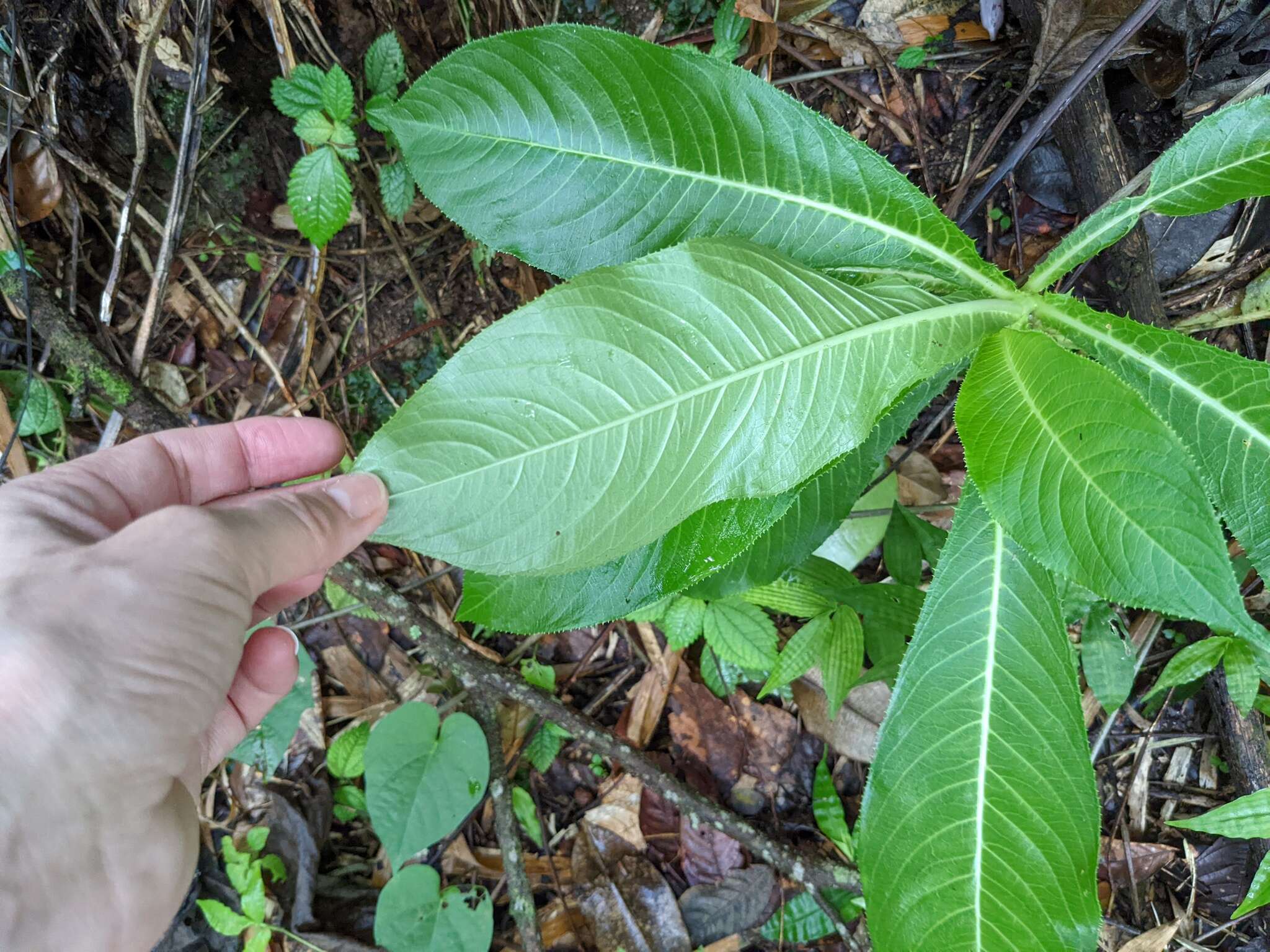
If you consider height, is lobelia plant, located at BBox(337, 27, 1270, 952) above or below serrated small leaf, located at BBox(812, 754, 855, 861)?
above

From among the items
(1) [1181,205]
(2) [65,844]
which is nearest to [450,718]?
(2) [65,844]

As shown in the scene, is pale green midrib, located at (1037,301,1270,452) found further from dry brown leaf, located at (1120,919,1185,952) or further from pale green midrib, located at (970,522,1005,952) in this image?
dry brown leaf, located at (1120,919,1185,952)

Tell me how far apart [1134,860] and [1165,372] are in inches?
59.2

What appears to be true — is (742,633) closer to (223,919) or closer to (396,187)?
(396,187)

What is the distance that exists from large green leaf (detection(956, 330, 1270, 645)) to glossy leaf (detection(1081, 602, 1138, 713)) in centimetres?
71

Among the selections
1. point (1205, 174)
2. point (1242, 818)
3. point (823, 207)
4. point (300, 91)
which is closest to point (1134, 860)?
point (1242, 818)

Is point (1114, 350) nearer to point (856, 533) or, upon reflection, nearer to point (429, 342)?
point (856, 533)

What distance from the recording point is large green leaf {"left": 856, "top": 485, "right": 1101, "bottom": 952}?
3.59ft

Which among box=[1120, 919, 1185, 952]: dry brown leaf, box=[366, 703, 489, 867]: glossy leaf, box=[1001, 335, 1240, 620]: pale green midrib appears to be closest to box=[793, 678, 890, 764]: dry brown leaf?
box=[1120, 919, 1185, 952]: dry brown leaf

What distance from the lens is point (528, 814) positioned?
2.26m

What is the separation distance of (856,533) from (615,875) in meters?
1.23

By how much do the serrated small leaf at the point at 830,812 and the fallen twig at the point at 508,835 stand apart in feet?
2.71

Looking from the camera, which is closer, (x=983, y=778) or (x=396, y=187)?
(x=983, y=778)

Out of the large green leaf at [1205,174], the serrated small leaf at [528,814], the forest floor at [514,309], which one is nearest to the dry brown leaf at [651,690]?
the forest floor at [514,309]
